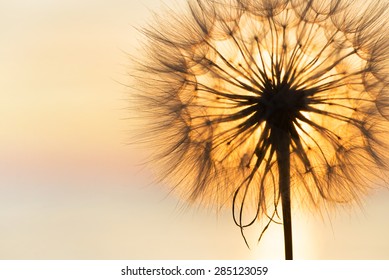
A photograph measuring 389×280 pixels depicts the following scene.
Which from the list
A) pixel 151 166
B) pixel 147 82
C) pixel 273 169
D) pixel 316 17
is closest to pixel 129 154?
pixel 151 166

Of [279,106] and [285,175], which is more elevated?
[279,106]

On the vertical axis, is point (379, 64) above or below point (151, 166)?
above

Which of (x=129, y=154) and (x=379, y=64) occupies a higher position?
(x=379, y=64)
